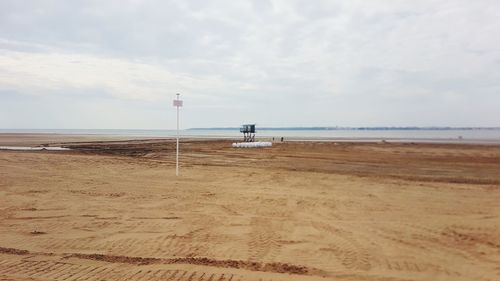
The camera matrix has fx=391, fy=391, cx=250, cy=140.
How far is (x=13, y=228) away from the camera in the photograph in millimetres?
7871

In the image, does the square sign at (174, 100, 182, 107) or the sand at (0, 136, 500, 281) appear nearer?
the sand at (0, 136, 500, 281)

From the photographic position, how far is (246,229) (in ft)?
26.2

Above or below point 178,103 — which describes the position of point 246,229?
below

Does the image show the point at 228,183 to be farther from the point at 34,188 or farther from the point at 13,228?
the point at 13,228

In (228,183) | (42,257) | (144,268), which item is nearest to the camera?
(144,268)

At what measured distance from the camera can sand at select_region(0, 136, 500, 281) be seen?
19.1 feet

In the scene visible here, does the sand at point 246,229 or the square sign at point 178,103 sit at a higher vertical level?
the square sign at point 178,103

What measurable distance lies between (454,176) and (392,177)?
288cm

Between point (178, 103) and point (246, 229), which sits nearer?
point (246, 229)

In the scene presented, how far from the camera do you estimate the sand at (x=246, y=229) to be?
5820mm

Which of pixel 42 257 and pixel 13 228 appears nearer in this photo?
pixel 42 257

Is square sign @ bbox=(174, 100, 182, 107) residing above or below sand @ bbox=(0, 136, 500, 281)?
above

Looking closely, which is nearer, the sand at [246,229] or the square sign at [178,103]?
the sand at [246,229]

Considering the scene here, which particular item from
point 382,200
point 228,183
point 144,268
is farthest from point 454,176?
point 144,268
